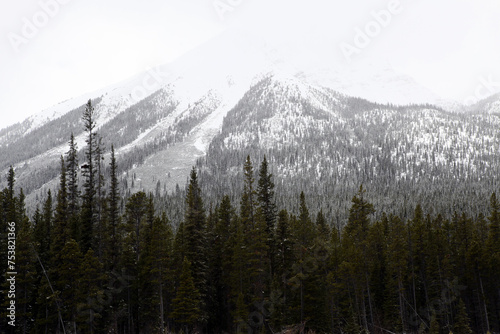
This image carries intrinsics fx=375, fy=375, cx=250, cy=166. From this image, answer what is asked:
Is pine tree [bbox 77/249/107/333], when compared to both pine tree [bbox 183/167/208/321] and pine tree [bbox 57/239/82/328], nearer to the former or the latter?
pine tree [bbox 57/239/82/328]

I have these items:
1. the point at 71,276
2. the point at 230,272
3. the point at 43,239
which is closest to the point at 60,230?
the point at 71,276

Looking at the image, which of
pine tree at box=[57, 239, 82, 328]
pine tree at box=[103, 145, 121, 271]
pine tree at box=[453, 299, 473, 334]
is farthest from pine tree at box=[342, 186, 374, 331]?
pine tree at box=[57, 239, 82, 328]

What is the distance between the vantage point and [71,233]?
107 feet

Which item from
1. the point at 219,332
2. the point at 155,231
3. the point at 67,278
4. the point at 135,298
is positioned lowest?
the point at 219,332

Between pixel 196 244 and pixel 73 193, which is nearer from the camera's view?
pixel 73 193

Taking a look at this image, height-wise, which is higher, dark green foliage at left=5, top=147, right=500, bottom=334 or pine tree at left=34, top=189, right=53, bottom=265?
pine tree at left=34, top=189, right=53, bottom=265

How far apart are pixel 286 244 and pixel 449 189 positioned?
168 meters

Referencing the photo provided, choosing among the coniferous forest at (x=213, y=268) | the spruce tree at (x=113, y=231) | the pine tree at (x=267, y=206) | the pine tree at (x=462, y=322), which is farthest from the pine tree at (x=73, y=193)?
the pine tree at (x=462, y=322)

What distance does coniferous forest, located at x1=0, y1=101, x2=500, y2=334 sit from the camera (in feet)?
103

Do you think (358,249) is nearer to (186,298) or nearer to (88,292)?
(186,298)

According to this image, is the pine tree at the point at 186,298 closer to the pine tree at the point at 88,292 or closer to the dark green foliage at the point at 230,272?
the dark green foliage at the point at 230,272

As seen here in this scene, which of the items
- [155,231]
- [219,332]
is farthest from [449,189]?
[155,231]

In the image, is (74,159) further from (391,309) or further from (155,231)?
(391,309)

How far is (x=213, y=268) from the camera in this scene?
4212 centimetres
